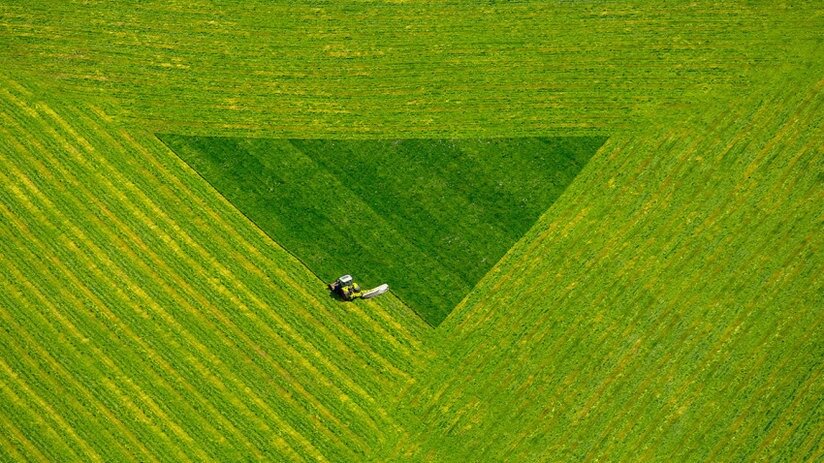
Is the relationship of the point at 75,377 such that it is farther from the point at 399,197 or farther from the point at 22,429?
the point at 399,197

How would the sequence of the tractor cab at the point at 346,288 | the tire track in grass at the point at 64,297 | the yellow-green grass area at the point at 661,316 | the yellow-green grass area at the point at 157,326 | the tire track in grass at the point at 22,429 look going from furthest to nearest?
the tractor cab at the point at 346,288 < the tire track in grass at the point at 64,297 < the yellow-green grass area at the point at 157,326 < the yellow-green grass area at the point at 661,316 < the tire track in grass at the point at 22,429

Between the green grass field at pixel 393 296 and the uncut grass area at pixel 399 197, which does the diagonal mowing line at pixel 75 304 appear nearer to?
the green grass field at pixel 393 296

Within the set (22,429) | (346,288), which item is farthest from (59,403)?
(346,288)

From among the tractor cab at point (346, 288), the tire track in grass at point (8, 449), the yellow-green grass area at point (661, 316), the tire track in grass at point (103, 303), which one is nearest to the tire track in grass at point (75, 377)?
the tire track in grass at point (103, 303)

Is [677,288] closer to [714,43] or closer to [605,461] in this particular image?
[605,461]

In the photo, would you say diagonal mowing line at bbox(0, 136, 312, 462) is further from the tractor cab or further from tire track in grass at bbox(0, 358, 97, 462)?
the tractor cab

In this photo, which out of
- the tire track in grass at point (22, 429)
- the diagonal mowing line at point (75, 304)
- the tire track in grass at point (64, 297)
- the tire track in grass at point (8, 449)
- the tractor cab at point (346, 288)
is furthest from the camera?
the tractor cab at point (346, 288)
